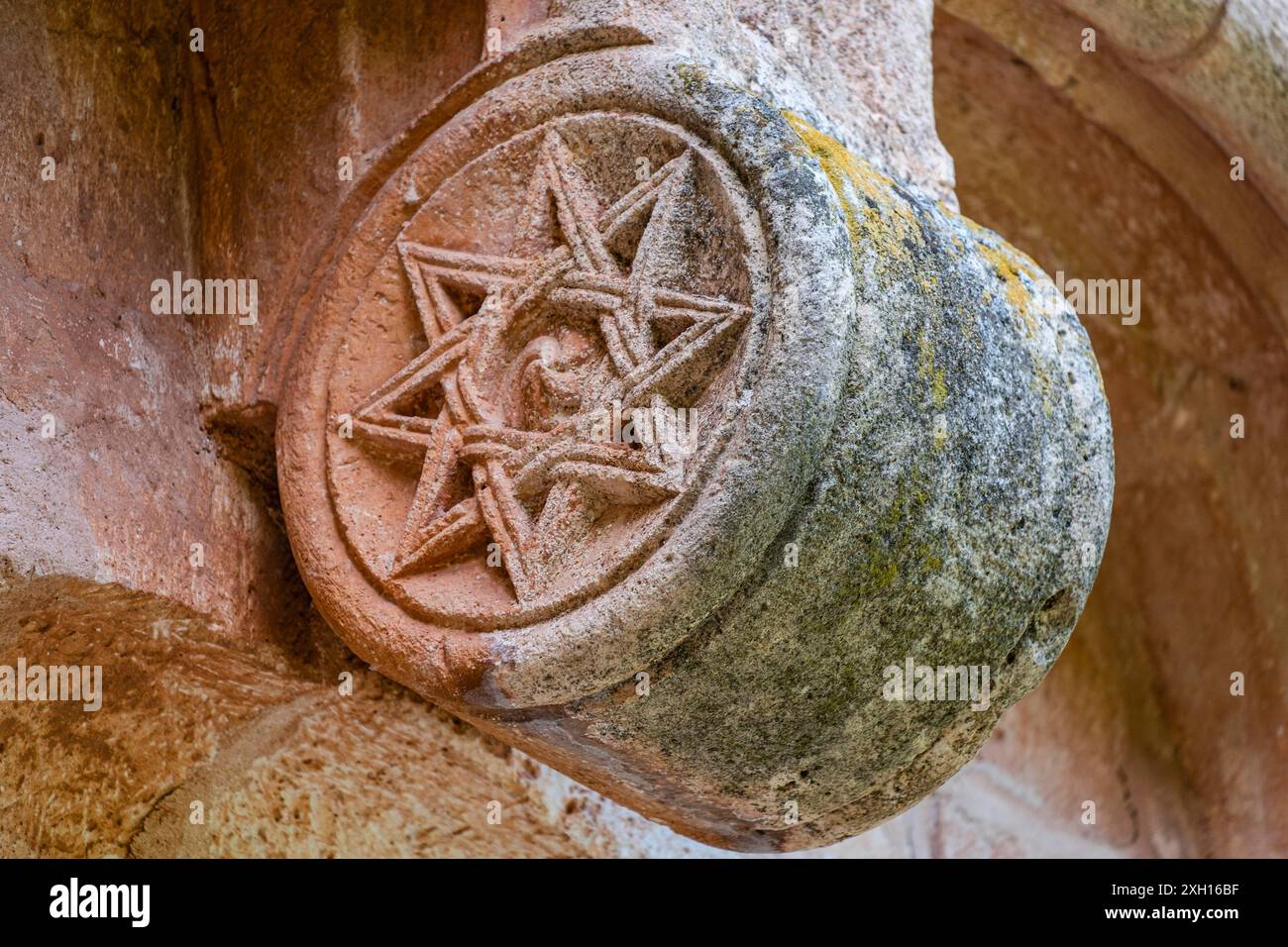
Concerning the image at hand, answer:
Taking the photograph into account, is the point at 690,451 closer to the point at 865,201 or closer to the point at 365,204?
the point at 865,201

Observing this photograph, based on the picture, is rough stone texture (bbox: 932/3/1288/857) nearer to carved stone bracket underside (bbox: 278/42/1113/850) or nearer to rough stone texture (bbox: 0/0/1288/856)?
rough stone texture (bbox: 0/0/1288/856)

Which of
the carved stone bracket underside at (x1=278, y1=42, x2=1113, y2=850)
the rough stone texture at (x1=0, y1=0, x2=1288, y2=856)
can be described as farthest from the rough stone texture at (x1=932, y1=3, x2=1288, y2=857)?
the carved stone bracket underside at (x1=278, y1=42, x2=1113, y2=850)

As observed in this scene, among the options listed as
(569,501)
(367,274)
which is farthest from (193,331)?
(569,501)

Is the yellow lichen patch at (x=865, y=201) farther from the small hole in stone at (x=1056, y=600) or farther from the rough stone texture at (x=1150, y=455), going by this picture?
the rough stone texture at (x=1150, y=455)

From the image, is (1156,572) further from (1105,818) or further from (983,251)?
(983,251)

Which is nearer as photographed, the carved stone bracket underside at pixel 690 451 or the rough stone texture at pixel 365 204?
the carved stone bracket underside at pixel 690 451

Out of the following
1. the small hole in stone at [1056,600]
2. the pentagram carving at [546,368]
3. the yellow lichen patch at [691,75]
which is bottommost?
the small hole in stone at [1056,600]

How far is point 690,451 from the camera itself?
5.21ft

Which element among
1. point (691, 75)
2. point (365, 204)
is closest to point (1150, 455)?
point (691, 75)

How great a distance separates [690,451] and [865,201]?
1.16 ft

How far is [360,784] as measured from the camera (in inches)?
91.0

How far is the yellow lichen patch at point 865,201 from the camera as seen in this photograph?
166 cm

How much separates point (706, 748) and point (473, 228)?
2.21ft

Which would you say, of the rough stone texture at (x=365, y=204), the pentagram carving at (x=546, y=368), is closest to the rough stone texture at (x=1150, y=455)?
the rough stone texture at (x=365, y=204)
